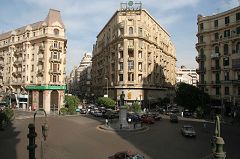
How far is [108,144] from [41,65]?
172 ft

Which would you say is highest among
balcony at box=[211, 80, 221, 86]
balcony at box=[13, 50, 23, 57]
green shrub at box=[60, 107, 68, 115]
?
balcony at box=[13, 50, 23, 57]

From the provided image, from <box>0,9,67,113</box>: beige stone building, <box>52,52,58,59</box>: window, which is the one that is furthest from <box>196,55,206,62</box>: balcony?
<box>52,52,58,59</box>: window

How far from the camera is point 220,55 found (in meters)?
68.9

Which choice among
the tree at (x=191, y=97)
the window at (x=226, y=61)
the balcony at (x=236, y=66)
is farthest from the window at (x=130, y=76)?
the balcony at (x=236, y=66)

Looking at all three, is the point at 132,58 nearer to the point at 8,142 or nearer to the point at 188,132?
the point at 188,132

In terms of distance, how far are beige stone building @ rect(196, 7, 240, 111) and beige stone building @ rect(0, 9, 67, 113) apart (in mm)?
36778

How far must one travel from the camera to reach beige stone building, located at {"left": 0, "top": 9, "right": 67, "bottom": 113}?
7694cm

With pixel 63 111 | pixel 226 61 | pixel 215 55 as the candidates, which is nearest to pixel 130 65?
pixel 215 55

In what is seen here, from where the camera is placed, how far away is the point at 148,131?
42.5 metres

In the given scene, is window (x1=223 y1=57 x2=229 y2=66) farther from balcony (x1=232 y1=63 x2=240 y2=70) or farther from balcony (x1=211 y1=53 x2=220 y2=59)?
balcony (x1=232 y1=63 x2=240 y2=70)

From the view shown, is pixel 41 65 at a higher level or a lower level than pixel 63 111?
higher

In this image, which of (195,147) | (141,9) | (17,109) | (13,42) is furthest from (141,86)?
(195,147)

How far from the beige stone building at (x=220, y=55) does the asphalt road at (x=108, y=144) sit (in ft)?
89.6

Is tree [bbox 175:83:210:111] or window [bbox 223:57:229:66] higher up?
window [bbox 223:57:229:66]
